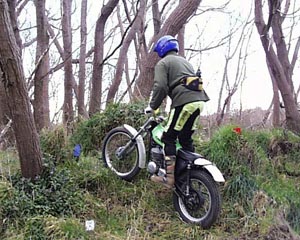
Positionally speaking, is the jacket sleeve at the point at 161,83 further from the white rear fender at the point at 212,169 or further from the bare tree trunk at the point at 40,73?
the bare tree trunk at the point at 40,73

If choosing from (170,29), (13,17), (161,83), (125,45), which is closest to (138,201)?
(161,83)

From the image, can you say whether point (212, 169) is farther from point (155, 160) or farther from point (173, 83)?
point (173, 83)

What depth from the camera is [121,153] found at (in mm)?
5969

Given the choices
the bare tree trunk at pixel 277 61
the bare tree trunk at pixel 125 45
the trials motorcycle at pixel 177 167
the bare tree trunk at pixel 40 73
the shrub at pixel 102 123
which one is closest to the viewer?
the trials motorcycle at pixel 177 167

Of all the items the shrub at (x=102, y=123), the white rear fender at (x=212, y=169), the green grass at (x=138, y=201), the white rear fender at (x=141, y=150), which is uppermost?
the shrub at (x=102, y=123)

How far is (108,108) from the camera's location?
6.90 meters

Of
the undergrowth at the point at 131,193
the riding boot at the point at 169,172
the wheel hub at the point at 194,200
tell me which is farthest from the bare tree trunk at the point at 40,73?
the wheel hub at the point at 194,200

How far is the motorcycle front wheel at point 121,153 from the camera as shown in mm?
5914

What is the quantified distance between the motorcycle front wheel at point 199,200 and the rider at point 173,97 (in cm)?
21

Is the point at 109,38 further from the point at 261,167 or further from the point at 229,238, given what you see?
the point at 229,238

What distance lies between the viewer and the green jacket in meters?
5.09

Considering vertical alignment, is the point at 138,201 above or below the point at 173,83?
below

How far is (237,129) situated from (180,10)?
99.6 inches

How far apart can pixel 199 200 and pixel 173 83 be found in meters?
1.39
